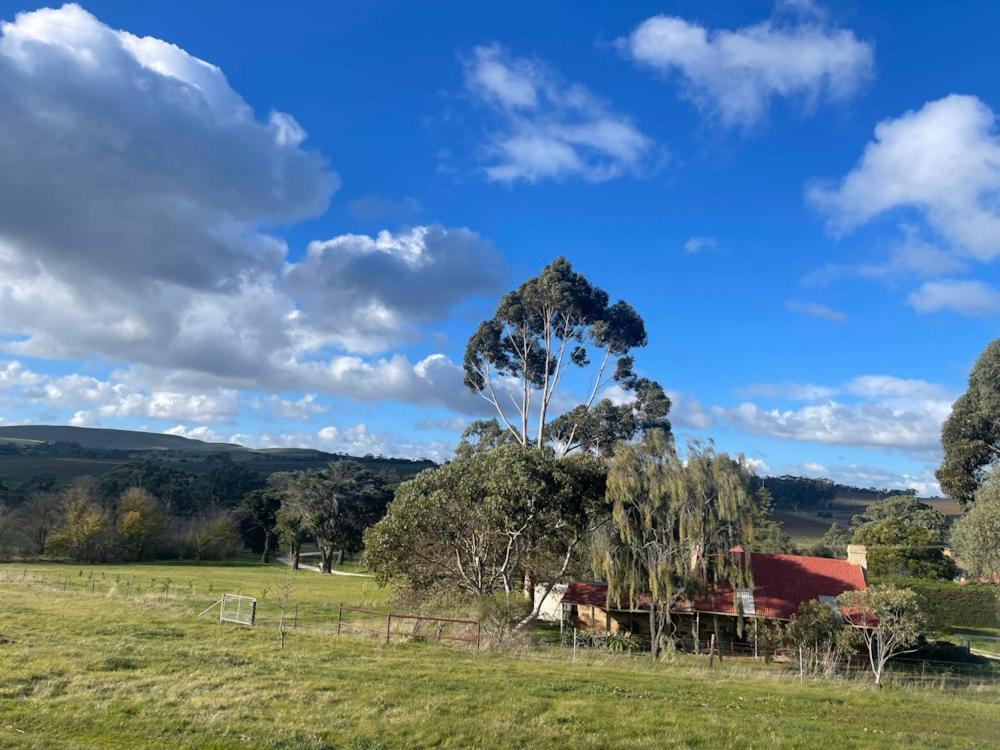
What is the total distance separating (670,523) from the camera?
84.4 ft

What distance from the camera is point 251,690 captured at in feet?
42.5

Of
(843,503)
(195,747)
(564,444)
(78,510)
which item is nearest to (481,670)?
(195,747)

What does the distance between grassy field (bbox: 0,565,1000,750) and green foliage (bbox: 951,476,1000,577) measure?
8389 millimetres

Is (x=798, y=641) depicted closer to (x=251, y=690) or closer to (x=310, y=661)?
(x=310, y=661)

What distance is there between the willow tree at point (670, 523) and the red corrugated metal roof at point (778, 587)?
5.99 feet

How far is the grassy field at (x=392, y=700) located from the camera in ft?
35.1

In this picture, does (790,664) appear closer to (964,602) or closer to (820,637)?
(820,637)

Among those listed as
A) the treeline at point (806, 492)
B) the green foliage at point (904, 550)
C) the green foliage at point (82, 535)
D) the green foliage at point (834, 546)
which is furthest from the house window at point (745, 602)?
the treeline at point (806, 492)

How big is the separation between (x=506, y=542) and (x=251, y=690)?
52.2ft

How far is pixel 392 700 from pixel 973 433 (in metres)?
40.6

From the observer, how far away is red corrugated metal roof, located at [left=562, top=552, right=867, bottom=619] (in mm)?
28109

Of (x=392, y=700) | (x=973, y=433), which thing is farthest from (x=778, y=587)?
(x=392, y=700)

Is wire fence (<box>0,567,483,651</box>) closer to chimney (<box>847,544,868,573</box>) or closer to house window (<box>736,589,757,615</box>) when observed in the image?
house window (<box>736,589,757,615</box>)

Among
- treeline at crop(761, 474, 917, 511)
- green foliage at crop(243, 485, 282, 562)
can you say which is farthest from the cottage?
treeline at crop(761, 474, 917, 511)
